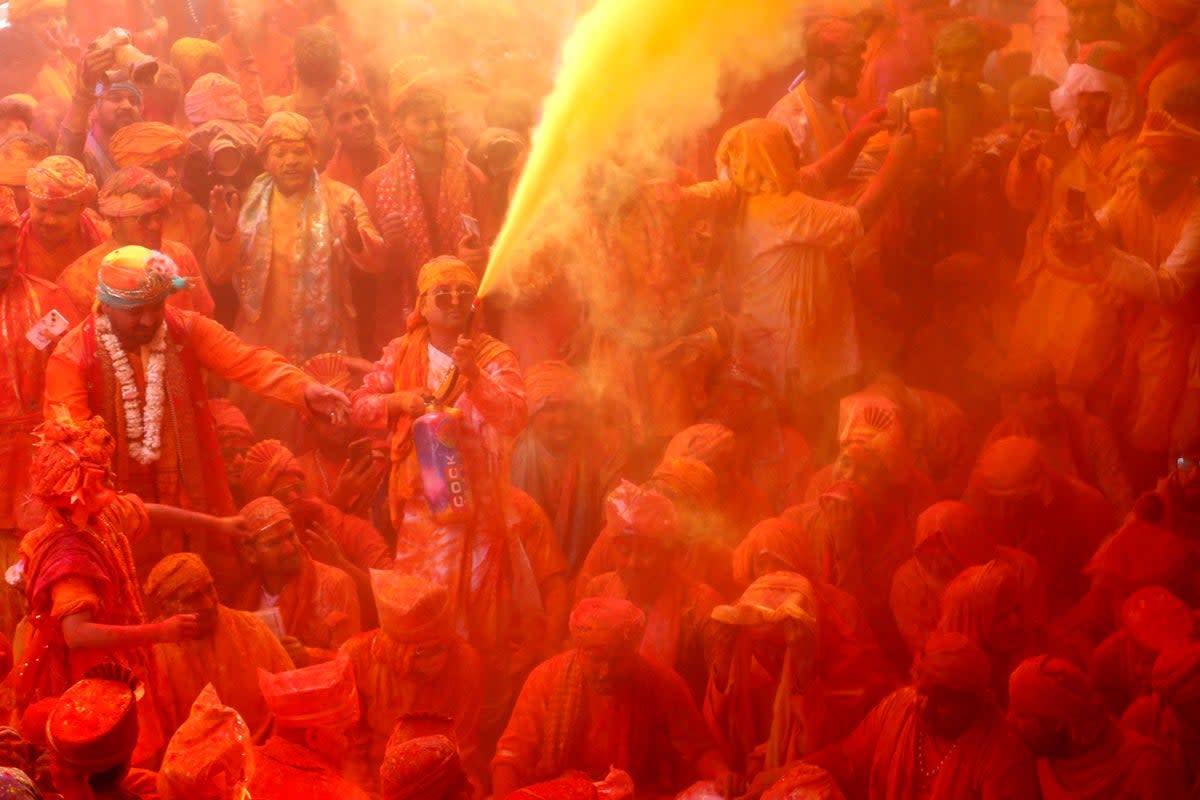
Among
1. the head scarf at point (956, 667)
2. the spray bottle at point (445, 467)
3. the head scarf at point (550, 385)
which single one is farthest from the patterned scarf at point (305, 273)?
the head scarf at point (956, 667)

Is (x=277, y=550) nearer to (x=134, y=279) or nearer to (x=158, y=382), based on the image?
(x=158, y=382)

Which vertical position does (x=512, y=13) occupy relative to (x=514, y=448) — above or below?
above

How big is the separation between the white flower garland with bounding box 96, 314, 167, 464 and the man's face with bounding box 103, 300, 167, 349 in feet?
0.08

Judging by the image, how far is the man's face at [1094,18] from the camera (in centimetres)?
1120

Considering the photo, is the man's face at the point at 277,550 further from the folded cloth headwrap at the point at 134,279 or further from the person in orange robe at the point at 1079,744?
the person in orange robe at the point at 1079,744

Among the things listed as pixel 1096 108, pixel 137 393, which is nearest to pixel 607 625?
pixel 137 393

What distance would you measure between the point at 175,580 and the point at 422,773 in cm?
184

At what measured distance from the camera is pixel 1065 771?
8.76 meters

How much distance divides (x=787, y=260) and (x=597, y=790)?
341 cm

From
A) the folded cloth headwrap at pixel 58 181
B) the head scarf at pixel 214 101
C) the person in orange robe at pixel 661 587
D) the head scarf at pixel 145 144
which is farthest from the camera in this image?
the head scarf at pixel 214 101

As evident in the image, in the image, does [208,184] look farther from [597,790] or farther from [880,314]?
[597,790]

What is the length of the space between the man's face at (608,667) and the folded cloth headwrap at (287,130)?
330 cm

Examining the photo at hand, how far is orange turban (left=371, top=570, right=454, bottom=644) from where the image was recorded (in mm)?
9648

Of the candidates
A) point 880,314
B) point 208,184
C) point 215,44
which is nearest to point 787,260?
point 880,314
